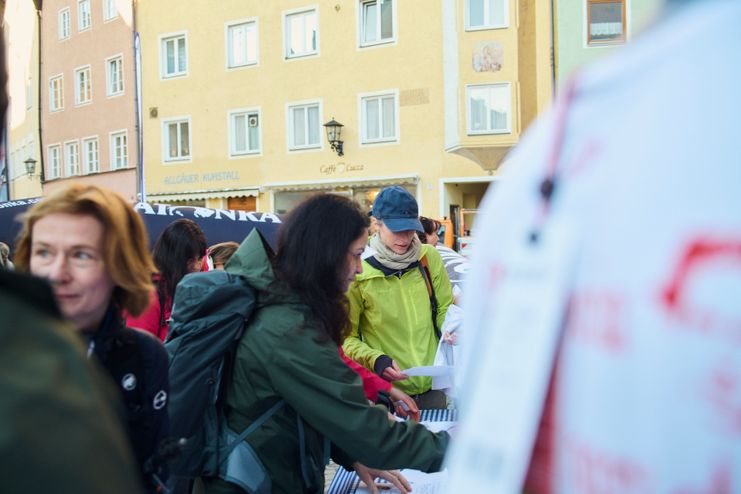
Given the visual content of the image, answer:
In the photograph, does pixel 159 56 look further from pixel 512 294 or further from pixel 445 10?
pixel 512 294

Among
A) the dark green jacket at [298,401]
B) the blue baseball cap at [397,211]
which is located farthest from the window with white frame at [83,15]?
the dark green jacket at [298,401]

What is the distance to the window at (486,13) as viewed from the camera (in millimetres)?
16797

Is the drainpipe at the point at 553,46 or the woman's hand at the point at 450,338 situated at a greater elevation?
the drainpipe at the point at 553,46

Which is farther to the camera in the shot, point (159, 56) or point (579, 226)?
point (159, 56)

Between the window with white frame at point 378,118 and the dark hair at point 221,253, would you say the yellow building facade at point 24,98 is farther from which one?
the dark hair at point 221,253

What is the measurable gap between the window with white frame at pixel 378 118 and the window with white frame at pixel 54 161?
44.6 feet

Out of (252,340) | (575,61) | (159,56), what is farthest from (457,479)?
(159,56)

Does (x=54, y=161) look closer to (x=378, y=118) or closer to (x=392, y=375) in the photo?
(x=378, y=118)

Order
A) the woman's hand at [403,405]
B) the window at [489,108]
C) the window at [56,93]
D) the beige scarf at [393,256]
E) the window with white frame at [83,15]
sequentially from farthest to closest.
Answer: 1. the window at [56,93]
2. the window with white frame at [83,15]
3. the window at [489,108]
4. the beige scarf at [393,256]
5. the woman's hand at [403,405]

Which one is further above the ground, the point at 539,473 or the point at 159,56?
the point at 159,56

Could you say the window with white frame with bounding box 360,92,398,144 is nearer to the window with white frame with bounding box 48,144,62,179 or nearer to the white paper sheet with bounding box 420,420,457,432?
the window with white frame with bounding box 48,144,62,179

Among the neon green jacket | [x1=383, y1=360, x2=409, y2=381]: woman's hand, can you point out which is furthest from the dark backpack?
the neon green jacket

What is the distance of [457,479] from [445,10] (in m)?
17.9

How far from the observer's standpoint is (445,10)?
17.3 m
